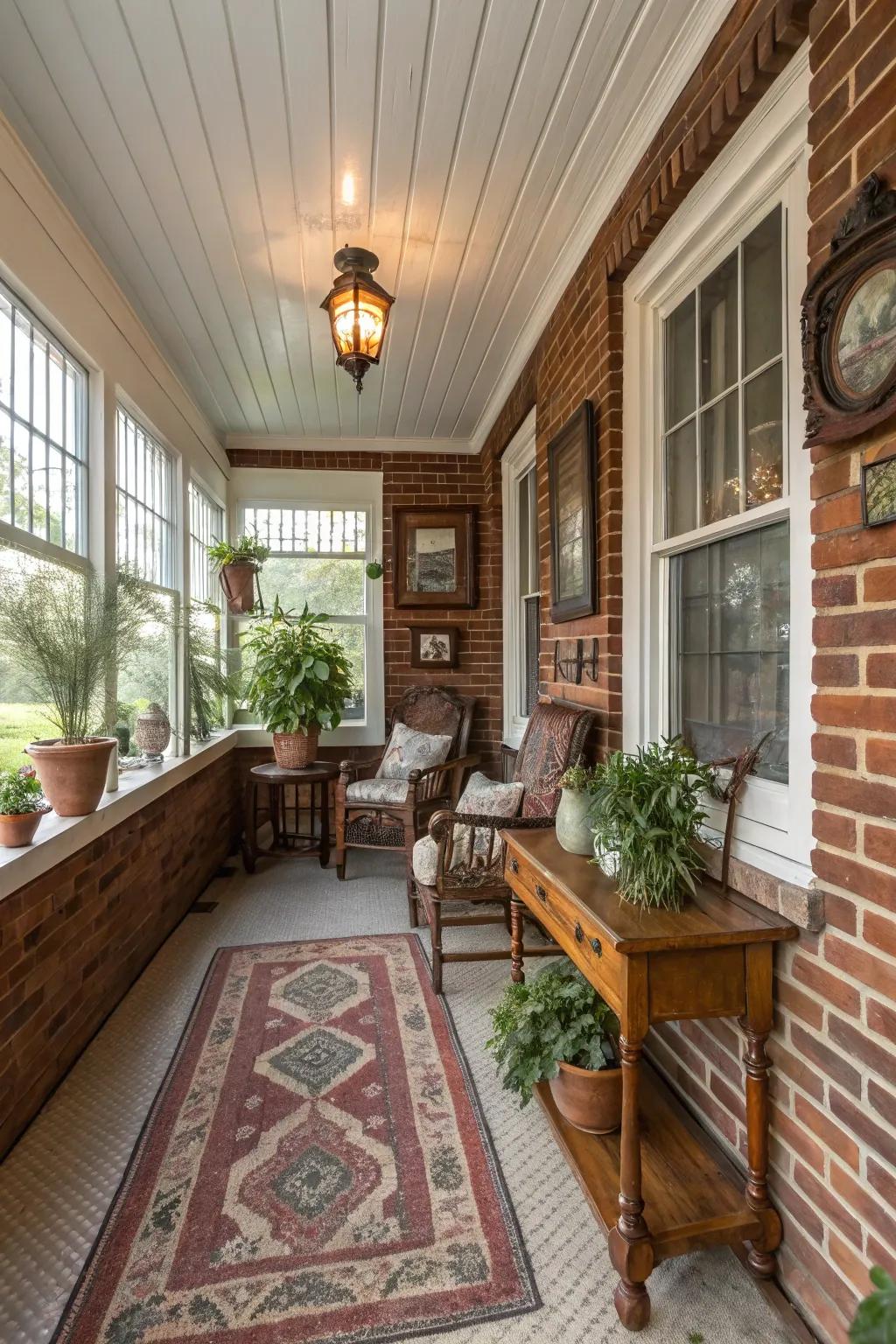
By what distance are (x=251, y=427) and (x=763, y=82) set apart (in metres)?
3.77

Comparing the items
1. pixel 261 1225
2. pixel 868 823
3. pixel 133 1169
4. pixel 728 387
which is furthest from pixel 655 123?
pixel 133 1169

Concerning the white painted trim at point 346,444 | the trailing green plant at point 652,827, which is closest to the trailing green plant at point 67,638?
the trailing green plant at point 652,827

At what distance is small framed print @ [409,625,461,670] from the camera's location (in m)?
4.84

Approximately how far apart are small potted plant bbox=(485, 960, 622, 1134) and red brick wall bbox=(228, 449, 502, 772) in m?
3.00

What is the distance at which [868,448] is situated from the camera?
1.17 metres

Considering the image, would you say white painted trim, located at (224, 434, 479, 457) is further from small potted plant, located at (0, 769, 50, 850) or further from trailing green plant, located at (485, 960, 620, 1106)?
trailing green plant, located at (485, 960, 620, 1106)

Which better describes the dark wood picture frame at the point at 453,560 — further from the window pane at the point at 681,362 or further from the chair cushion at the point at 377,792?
the window pane at the point at 681,362

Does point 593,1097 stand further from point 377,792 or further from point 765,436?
point 377,792

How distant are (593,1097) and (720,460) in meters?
1.73

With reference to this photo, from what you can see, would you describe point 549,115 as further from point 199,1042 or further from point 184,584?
point 199,1042

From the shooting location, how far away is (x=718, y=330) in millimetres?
1862

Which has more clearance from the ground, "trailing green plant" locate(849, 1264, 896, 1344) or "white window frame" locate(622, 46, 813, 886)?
"white window frame" locate(622, 46, 813, 886)

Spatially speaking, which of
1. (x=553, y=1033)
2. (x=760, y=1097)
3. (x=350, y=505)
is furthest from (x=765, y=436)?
(x=350, y=505)

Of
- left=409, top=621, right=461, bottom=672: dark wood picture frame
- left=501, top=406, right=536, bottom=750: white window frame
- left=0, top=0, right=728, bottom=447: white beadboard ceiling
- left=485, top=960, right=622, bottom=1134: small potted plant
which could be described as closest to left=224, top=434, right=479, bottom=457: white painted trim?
left=501, top=406, right=536, bottom=750: white window frame
